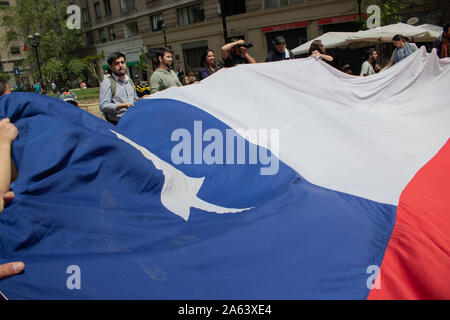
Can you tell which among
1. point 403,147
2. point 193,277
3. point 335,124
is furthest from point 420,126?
point 193,277

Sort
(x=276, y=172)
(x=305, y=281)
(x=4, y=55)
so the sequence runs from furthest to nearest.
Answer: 1. (x=4, y=55)
2. (x=276, y=172)
3. (x=305, y=281)

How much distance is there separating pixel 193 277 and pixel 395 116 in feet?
10.8

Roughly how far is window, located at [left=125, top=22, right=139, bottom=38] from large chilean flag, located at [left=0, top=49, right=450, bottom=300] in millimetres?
31654

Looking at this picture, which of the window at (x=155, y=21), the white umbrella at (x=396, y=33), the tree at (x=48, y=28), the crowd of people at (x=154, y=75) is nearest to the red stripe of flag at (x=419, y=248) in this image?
the crowd of people at (x=154, y=75)

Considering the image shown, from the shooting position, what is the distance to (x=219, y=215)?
6.92 feet

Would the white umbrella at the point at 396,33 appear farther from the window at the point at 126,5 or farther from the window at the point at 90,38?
the window at the point at 90,38

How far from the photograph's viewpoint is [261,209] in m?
2.09

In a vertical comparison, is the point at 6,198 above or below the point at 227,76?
below

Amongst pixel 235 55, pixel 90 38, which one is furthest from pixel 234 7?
pixel 90 38

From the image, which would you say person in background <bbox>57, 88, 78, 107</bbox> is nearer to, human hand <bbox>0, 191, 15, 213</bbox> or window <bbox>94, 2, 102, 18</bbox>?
human hand <bbox>0, 191, 15, 213</bbox>

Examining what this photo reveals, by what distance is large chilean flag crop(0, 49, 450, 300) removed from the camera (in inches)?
61.5

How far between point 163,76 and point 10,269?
378cm
